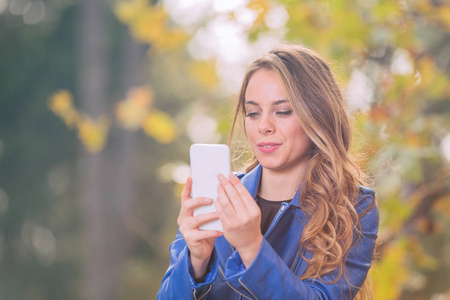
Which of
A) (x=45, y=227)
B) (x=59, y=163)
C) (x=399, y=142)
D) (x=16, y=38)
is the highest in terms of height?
(x=16, y=38)

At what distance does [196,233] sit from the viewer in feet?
4.95

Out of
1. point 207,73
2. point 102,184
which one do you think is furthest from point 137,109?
point 102,184

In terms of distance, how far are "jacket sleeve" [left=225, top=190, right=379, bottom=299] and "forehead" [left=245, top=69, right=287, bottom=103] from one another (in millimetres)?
484

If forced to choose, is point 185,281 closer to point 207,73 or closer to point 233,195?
point 233,195

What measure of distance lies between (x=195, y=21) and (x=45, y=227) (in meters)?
7.62

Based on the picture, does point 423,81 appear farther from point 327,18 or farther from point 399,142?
point 327,18

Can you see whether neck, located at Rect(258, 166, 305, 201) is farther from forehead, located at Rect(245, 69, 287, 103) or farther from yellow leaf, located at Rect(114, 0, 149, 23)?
yellow leaf, located at Rect(114, 0, 149, 23)

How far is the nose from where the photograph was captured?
163cm

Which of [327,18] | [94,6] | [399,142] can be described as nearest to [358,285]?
[399,142]

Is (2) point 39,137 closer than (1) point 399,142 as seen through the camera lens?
No

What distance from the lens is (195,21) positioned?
2.84 meters

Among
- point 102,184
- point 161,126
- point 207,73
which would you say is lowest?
point 102,184


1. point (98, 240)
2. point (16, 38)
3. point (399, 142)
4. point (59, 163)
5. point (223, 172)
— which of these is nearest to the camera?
point (223, 172)

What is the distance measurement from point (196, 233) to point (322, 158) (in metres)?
0.51
